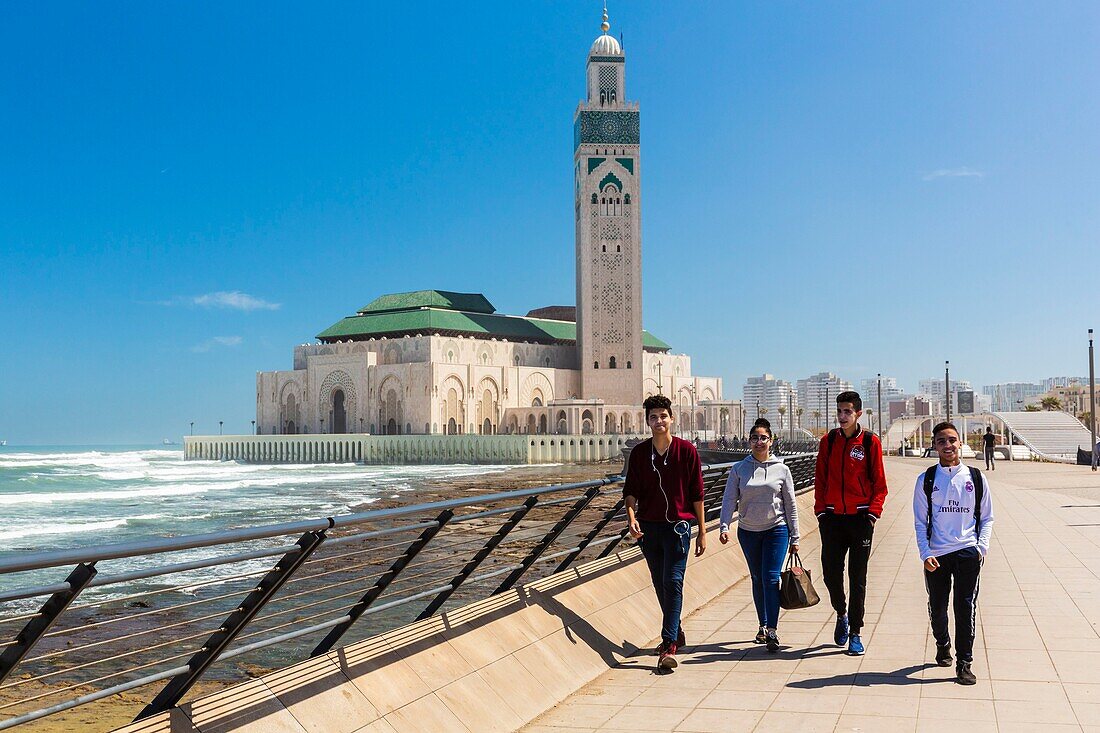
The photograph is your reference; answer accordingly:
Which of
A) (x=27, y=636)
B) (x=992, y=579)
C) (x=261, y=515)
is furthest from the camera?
(x=261, y=515)

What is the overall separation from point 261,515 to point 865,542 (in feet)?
85.2

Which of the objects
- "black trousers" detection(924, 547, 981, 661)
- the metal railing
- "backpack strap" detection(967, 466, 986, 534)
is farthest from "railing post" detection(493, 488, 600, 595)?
"backpack strap" detection(967, 466, 986, 534)

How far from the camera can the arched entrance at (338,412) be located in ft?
293

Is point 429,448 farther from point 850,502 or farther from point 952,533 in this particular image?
point 952,533

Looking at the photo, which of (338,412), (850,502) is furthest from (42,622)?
(338,412)

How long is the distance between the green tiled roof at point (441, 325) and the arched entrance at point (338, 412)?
A: 21.6 feet

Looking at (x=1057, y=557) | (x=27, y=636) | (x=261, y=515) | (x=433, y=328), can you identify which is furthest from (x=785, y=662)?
(x=433, y=328)

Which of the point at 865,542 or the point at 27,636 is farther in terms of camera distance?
the point at 865,542

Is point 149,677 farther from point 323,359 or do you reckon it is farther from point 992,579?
point 323,359

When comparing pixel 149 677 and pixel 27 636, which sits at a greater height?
pixel 27 636

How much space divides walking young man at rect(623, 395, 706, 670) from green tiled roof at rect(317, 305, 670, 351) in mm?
81679

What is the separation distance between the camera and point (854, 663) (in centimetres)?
657

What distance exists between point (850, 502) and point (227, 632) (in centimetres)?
442

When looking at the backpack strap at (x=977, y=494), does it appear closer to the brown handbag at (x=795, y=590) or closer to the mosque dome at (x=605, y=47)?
the brown handbag at (x=795, y=590)
